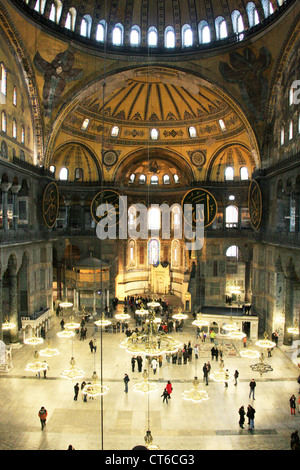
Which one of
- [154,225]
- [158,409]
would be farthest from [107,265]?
[158,409]

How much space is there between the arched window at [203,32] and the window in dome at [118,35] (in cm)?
365

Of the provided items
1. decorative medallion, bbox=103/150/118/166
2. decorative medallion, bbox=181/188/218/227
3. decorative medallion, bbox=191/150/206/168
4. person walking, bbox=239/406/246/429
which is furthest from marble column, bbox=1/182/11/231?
decorative medallion, bbox=191/150/206/168

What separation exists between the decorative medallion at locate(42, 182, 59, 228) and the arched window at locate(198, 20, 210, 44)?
380 inches

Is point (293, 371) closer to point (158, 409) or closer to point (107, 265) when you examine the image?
point (158, 409)

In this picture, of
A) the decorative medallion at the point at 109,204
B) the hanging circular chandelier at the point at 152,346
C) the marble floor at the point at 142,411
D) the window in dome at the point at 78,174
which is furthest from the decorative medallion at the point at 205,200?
the window in dome at the point at 78,174

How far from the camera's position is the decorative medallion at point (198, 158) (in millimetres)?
23703

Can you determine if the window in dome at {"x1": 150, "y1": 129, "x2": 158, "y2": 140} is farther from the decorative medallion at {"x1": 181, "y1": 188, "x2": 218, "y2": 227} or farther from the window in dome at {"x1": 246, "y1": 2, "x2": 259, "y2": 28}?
the decorative medallion at {"x1": 181, "y1": 188, "x2": 218, "y2": 227}

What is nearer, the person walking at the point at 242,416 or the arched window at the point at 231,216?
the person walking at the point at 242,416

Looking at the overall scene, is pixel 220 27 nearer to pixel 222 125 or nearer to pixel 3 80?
pixel 222 125

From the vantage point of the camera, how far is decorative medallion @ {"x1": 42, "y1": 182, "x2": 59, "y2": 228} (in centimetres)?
1814

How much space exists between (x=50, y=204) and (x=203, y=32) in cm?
1072

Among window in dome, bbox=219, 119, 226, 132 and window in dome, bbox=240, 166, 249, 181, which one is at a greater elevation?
window in dome, bbox=219, 119, 226, 132

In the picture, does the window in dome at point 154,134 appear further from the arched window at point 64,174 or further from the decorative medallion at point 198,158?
the arched window at point 64,174

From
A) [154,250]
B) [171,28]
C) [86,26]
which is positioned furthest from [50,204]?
[154,250]
